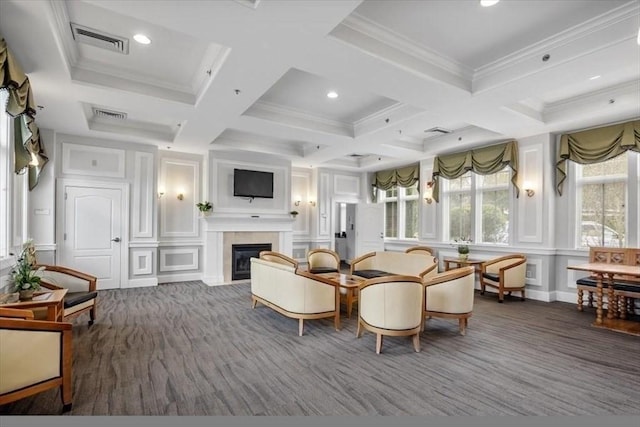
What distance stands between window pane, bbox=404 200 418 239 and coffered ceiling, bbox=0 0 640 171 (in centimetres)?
315

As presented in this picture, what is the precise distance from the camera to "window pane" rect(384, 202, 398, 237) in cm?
895

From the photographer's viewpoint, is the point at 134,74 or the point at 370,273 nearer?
the point at 134,74

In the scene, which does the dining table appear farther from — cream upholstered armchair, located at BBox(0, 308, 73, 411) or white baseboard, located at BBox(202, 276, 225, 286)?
white baseboard, located at BBox(202, 276, 225, 286)

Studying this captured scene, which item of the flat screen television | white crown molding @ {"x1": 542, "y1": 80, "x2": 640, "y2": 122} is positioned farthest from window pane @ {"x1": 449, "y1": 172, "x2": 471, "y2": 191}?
the flat screen television

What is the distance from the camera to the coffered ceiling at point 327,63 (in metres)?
2.72

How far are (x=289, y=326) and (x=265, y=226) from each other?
3.80 metres

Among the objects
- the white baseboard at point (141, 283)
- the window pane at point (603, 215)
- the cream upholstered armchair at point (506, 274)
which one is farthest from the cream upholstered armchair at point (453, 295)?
the white baseboard at point (141, 283)

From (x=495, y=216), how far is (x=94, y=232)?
761 centimetres

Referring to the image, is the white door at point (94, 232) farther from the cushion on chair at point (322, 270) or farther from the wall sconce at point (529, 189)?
the wall sconce at point (529, 189)

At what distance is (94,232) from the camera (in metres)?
5.96

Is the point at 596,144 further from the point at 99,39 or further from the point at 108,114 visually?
the point at 108,114

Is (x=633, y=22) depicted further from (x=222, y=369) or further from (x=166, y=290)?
(x=166, y=290)

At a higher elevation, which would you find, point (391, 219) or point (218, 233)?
point (391, 219)

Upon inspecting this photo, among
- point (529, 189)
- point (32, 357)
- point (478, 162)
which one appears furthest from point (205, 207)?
point (529, 189)
